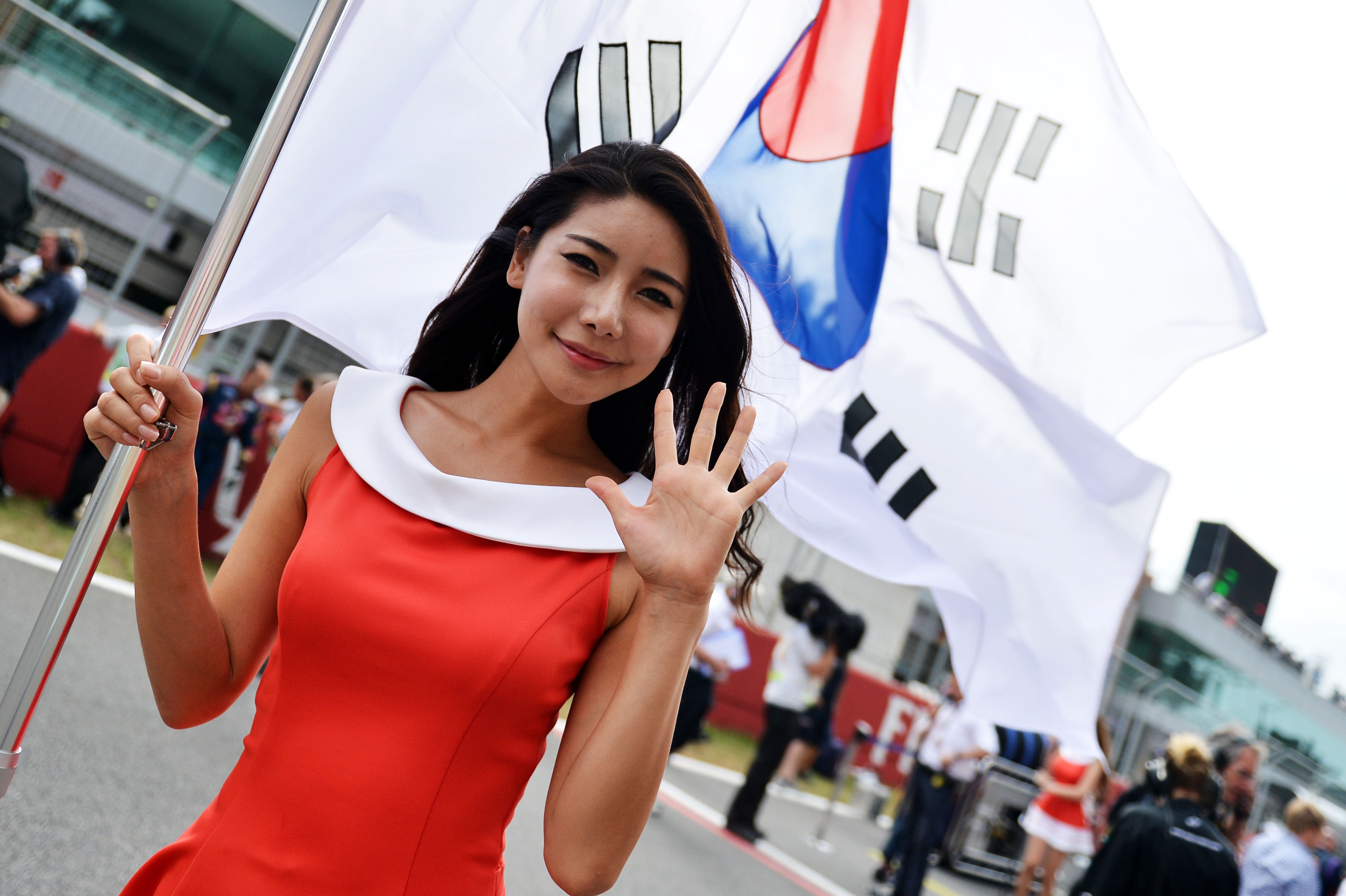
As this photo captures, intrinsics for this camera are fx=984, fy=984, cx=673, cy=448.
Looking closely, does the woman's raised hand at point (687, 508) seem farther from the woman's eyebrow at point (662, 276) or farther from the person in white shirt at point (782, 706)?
the person in white shirt at point (782, 706)

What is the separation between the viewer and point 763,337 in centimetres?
266

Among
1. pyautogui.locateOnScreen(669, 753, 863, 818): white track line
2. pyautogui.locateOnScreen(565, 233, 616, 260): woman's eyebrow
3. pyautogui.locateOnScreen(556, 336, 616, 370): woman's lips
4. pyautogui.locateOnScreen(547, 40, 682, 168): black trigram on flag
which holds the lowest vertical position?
pyautogui.locateOnScreen(669, 753, 863, 818): white track line

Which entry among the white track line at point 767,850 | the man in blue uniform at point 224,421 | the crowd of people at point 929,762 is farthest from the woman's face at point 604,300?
the man in blue uniform at point 224,421

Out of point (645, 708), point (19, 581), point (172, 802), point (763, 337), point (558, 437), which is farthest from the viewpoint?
point (19, 581)

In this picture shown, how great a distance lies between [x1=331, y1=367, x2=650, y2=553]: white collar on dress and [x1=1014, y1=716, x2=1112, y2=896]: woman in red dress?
664 centimetres

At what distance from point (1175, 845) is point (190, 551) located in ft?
17.1

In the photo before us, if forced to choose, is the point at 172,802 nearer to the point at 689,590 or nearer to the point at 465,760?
the point at 465,760

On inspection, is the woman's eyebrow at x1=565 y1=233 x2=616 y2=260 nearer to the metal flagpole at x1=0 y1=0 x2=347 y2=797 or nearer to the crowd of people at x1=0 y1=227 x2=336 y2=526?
the metal flagpole at x1=0 y1=0 x2=347 y2=797

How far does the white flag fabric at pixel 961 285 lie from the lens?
2580 millimetres

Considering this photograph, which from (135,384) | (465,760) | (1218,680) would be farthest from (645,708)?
(1218,680)

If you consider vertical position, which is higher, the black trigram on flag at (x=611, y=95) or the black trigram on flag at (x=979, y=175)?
the black trigram on flag at (x=979, y=175)

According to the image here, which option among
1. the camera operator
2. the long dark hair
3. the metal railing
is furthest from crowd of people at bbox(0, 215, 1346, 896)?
the long dark hair

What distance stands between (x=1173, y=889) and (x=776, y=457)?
402 cm

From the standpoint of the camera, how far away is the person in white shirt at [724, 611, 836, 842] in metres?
7.04
